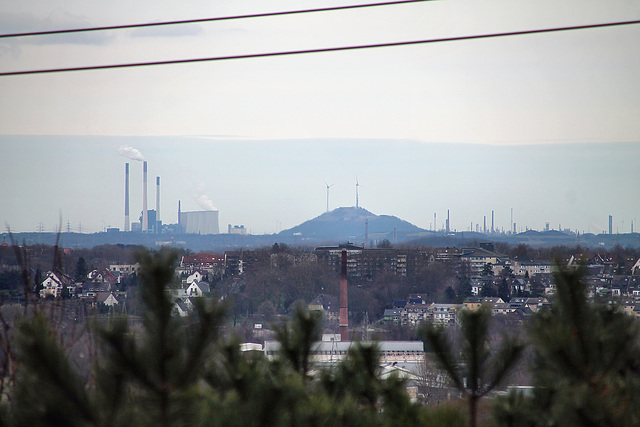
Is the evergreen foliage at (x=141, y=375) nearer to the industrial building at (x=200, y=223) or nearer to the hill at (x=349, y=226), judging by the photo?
the industrial building at (x=200, y=223)

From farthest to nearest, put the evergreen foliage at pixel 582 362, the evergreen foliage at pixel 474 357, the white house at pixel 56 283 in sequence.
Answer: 1. the white house at pixel 56 283
2. the evergreen foliage at pixel 474 357
3. the evergreen foliage at pixel 582 362

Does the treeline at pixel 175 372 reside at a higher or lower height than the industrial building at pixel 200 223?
lower

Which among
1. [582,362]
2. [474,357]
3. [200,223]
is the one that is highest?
[200,223]

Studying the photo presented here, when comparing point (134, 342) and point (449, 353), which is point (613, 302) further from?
point (134, 342)

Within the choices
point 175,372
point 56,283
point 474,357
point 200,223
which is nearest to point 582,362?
point 474,357

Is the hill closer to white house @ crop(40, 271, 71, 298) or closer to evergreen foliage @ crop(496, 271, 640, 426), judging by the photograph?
white house @ crop(40, 271, 71, 298)

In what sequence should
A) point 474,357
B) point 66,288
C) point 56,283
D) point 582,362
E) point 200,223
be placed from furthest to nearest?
point 200,223 < point 66,288 < point 56,283 < point 474,357 < point 582,362

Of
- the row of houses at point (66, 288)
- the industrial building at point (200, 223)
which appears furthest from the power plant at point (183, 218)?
the row of houses at point (66, 288)

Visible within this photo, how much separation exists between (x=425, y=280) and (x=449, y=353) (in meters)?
30.5

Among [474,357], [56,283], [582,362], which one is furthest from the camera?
[56,283]

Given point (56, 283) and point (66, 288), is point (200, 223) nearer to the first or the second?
point (66, 288)

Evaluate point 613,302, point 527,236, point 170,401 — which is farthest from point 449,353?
point 527,236

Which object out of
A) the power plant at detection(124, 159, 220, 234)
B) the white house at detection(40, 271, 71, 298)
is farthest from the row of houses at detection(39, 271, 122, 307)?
the power plant at detection(124, 159, 220, 234)

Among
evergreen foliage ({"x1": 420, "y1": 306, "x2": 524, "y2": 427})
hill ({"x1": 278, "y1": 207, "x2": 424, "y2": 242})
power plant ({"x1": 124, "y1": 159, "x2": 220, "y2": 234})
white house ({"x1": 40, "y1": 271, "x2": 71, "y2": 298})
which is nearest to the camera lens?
evergreen foliage ({"x1": 420, "y1": 306, "x2": 524, "y2": 427})
